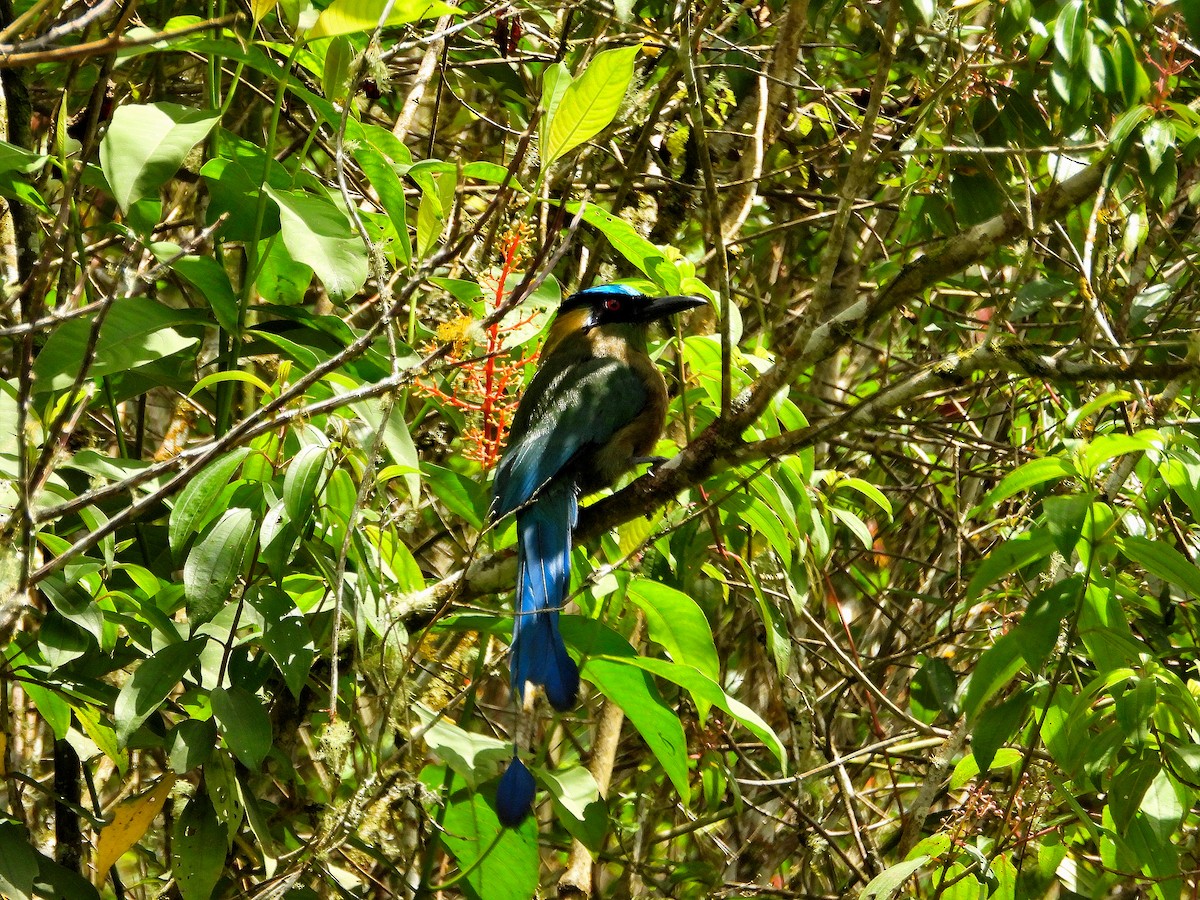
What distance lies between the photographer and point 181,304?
16.5ft

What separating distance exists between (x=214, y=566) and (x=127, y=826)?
762mm

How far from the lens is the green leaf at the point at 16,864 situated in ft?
7.36

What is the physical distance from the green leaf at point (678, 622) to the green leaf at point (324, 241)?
970mm

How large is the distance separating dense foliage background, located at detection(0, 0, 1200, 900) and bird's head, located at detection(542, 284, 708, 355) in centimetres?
30

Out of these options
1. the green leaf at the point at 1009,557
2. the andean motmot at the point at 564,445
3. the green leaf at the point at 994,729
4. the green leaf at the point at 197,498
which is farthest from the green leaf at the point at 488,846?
the green leaf at the point at 1009,557

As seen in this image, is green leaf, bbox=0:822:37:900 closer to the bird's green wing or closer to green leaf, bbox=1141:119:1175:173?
the bird's green wing

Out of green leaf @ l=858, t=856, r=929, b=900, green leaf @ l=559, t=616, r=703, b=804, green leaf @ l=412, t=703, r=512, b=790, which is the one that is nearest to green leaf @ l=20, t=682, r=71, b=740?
green leaf @ l=412, t=703, r=512, b=790

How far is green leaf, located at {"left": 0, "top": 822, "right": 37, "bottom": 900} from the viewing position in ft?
7.36

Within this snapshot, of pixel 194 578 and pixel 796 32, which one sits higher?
pixel 796 32

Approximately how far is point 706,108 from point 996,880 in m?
2.60

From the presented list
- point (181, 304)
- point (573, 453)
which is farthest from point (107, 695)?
point (181, 304)

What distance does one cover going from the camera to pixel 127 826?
2.52 m

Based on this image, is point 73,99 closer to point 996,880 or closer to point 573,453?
point 573,453

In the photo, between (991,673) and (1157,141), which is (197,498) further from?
(1157,141)
